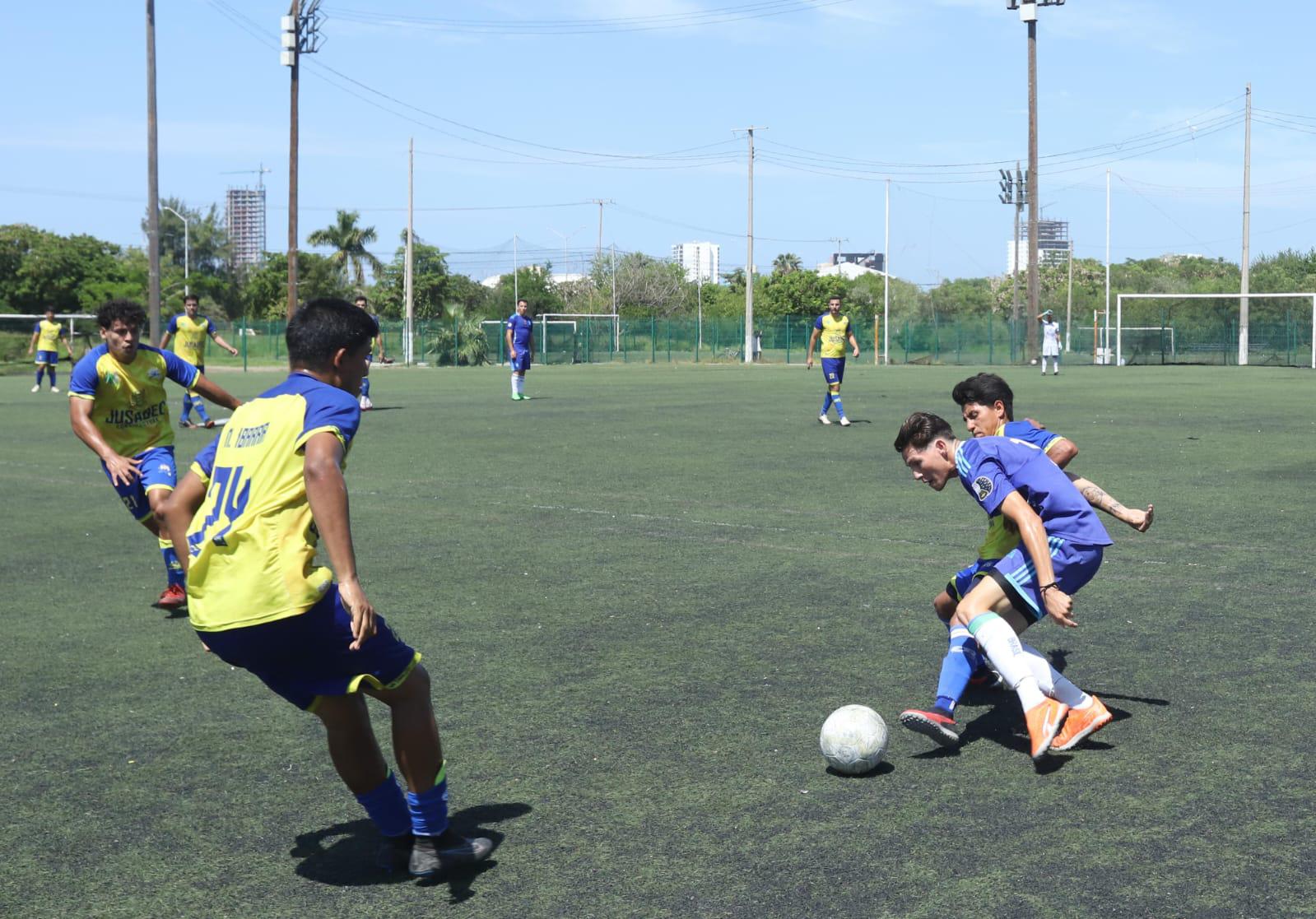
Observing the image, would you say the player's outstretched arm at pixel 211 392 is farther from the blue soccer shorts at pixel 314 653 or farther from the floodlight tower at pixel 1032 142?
the floodlight tower at pixel 1032 142

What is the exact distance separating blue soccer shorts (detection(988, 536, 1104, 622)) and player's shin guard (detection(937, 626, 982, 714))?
229 mm

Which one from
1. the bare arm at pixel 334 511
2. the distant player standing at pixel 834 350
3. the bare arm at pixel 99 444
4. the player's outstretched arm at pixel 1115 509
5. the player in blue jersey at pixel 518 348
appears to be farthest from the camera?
the player in blue jersey at pixel 518 348

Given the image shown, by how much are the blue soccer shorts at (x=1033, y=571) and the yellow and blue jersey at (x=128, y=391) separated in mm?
4754

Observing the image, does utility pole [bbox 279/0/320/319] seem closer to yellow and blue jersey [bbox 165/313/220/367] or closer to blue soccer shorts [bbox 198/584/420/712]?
yellow and blue jersey [bbox 165/313/220/367]

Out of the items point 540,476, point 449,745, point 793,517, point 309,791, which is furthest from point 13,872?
point 540,476

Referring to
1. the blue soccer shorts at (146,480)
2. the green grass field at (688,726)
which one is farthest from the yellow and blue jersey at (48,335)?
the blue soccer shorts at (146,480)

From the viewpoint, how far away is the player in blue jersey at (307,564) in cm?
371

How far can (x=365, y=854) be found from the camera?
431 centimetres

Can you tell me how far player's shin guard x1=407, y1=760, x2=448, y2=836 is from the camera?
409 cm

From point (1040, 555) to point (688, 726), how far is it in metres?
1.50

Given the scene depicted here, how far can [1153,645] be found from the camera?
6.75 meters

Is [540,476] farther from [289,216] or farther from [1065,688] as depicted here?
[289,216]

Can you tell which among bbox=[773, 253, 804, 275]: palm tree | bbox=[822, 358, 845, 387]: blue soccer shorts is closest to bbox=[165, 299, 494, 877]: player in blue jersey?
bbox=[822, 358, 845, 387]: blue soccer shorts

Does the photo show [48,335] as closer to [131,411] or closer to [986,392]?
[131,411]
